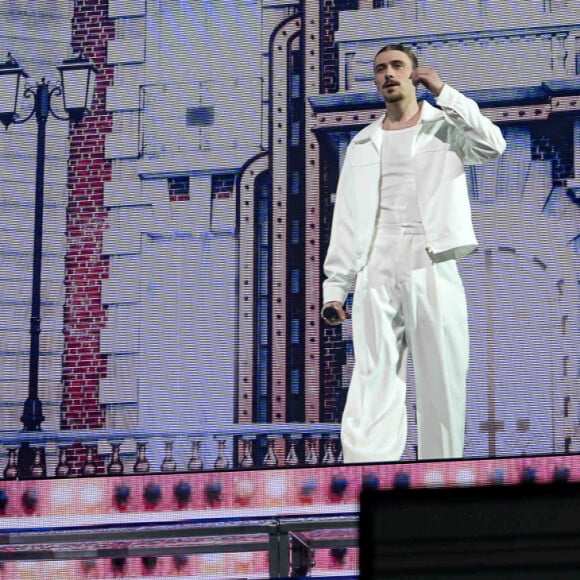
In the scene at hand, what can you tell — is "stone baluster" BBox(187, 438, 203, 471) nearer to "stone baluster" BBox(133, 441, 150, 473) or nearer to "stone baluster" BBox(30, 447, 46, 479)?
"stone baluster" BBox(133, 441, 150, 473)

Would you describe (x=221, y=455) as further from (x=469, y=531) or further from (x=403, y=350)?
(x=469, y=531)

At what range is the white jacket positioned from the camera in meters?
5.09

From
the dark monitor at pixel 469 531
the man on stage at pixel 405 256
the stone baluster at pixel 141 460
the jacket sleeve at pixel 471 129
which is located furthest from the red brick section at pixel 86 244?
the dark monitor at pixel 469 531

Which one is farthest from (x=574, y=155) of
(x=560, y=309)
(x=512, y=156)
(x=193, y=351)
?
(x=193, y=351)

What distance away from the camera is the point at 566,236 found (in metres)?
5.02

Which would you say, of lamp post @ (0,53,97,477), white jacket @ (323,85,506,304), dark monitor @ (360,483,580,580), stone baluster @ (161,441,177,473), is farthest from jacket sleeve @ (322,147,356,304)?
dark monitor @ (360,483,580,580)

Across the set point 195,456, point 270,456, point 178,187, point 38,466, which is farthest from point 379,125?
point 38,466

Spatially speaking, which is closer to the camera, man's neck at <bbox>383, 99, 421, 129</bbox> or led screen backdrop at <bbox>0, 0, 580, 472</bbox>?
led screen backdrop at <bbox>0, 0, 580, 472</bbox>

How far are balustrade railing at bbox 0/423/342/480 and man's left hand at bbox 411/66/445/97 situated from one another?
49.4 inches

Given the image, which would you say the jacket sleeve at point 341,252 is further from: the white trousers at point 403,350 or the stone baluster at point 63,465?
the stone baluster at point 63,465

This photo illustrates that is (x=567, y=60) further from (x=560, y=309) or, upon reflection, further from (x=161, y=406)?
(x=161, y=406)

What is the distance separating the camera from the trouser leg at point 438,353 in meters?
4.95

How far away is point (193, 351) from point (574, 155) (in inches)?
59.6

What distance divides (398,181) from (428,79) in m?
0.38
